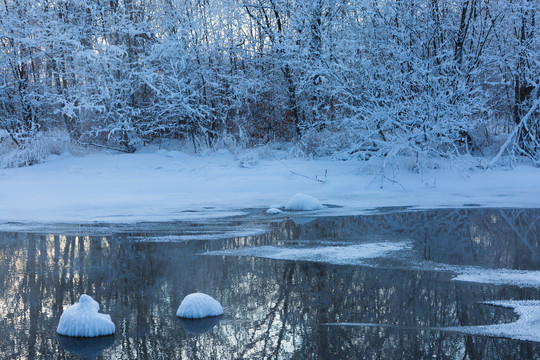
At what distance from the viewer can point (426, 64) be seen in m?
14.3

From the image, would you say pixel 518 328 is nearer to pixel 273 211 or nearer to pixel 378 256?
pixel 378 256

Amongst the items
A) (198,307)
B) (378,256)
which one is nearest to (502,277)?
(378,256)

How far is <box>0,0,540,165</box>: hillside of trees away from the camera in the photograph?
14.9m

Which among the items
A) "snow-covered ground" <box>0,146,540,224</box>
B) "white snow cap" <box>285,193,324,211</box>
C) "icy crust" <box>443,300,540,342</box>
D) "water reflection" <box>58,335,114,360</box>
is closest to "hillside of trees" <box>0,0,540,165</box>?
"snow-covered ground" <box>0,146,540,224</box>

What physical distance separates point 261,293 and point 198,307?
77 centimetres

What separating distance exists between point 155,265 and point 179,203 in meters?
5.22

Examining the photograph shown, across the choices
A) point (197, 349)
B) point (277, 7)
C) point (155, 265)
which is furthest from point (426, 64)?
point (197, 349)

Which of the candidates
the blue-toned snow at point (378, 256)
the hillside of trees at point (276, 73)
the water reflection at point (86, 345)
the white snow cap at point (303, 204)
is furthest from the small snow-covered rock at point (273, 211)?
the water reflection at point (86, 345)

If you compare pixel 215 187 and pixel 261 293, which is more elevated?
pixel 215 187

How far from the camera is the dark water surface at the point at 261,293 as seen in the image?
411 cm

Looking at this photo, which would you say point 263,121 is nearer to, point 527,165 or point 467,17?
point 467,17

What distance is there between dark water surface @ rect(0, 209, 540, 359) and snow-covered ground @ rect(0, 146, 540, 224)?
208cm

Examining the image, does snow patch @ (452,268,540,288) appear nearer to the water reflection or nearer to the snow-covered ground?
the water reflection

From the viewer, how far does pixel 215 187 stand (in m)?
13.7
